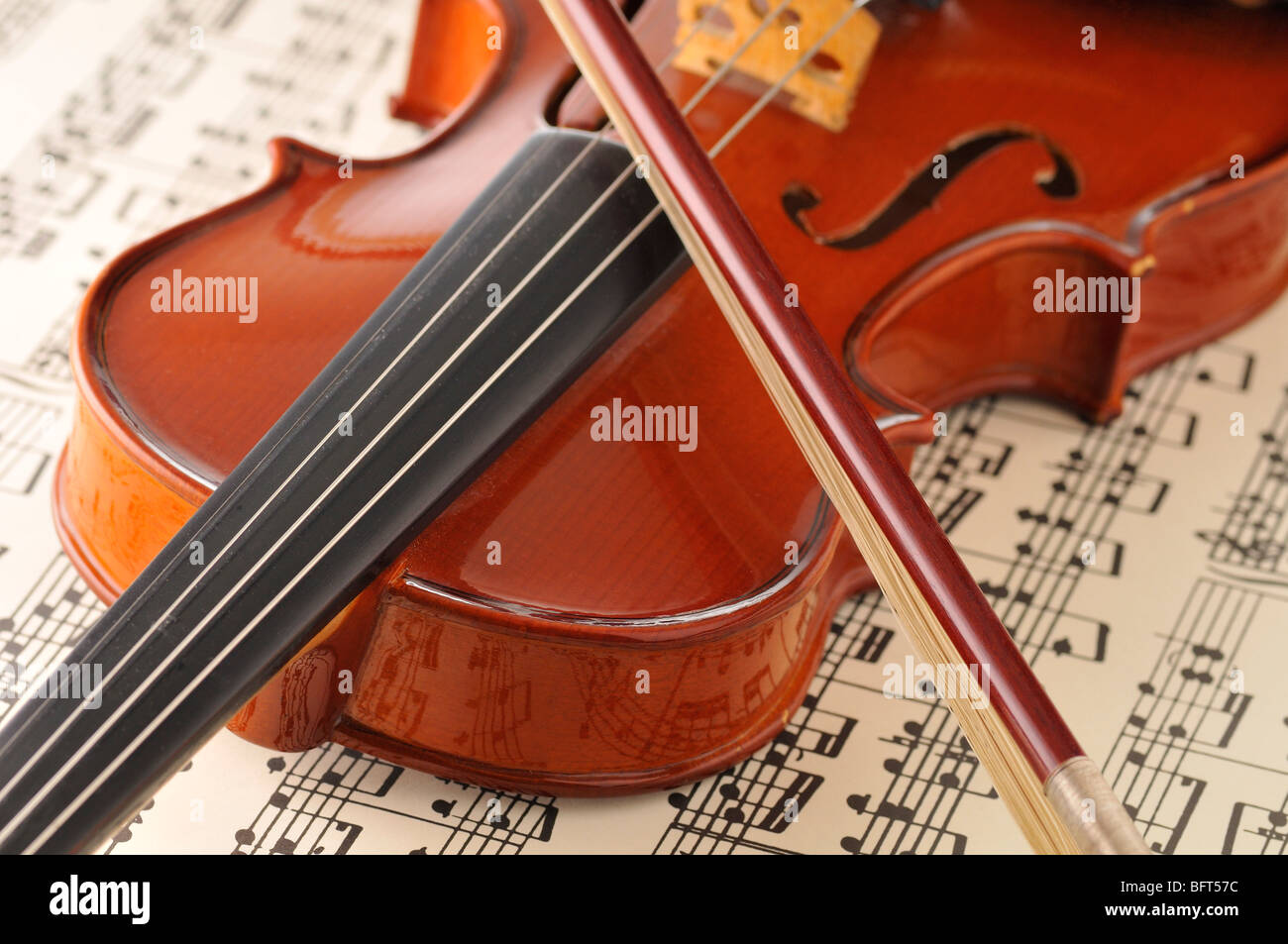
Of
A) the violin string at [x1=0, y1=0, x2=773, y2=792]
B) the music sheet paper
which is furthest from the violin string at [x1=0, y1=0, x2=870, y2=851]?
the music sheet paper

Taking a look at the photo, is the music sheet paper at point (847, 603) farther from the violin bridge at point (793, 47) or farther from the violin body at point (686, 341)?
the violin bridge at point (793, 47)

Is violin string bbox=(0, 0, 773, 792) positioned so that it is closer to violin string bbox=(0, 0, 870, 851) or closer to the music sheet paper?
violin string bbox=(0, 0, 870, 851)

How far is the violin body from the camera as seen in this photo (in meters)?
1.19

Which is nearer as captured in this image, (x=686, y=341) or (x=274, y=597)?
(x=274, y=597)

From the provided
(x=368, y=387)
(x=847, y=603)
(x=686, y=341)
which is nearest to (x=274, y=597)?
(x=368, y=387)

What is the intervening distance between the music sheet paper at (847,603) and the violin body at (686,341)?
0.07 m

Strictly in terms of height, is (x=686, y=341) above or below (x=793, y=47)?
below

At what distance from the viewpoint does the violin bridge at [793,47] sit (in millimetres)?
1572

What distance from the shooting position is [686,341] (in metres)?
1.35

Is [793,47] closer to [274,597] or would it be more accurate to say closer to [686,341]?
[686,341]

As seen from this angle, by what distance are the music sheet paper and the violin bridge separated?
1.27 feet

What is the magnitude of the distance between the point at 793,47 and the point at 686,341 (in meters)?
0.41

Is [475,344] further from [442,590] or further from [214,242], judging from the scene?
[214,242]

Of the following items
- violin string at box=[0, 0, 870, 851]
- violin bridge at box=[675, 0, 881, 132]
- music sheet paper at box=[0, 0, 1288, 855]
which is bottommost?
music sheet paper at box=[0, 0, 1288, 855]
